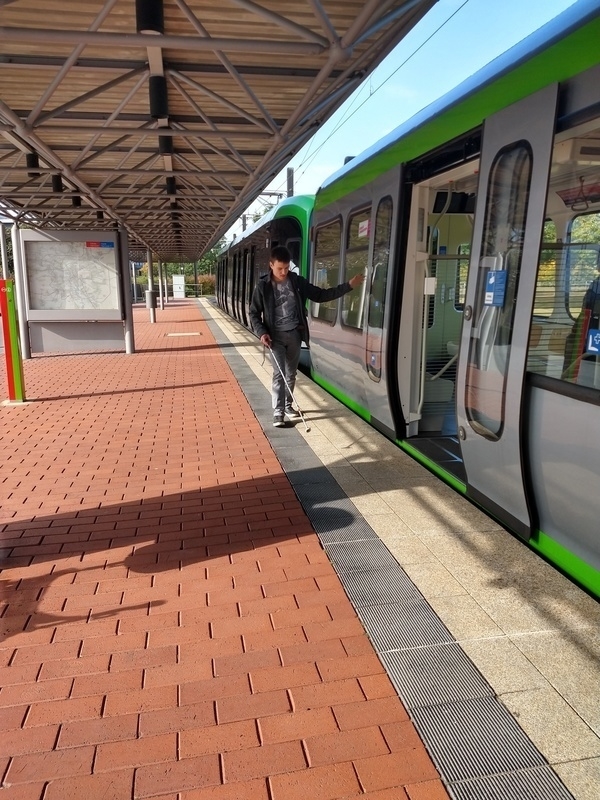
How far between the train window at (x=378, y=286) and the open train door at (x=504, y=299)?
1804mm

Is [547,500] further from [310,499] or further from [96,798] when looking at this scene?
[96,798]

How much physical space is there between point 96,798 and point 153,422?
5.34 metres

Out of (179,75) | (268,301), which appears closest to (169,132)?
(179,75)

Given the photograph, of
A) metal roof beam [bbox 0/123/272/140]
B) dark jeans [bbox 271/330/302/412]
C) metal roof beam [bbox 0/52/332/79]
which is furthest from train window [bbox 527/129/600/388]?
metal roof beam [bbox 0/123/272/140]

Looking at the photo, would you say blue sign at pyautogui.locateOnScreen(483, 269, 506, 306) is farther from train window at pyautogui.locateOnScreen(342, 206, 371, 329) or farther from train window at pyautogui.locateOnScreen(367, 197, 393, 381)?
train window at pyautogui.locateOnScreen(342, 206, 371, 329)

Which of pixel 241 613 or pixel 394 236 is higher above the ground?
pixel 394 236

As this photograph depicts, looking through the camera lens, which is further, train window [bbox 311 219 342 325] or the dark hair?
train window [bbox 311 219 342 325]

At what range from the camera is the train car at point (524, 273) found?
295cm

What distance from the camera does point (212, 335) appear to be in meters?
18.1

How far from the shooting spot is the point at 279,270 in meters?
6.37

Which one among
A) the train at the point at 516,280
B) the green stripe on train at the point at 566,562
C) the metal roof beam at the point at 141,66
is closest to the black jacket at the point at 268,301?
the train at the point at 516,280

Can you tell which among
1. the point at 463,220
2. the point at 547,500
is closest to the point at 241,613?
the point at 547,500

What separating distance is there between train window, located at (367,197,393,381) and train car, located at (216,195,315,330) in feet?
12.2

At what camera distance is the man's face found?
249 inches
